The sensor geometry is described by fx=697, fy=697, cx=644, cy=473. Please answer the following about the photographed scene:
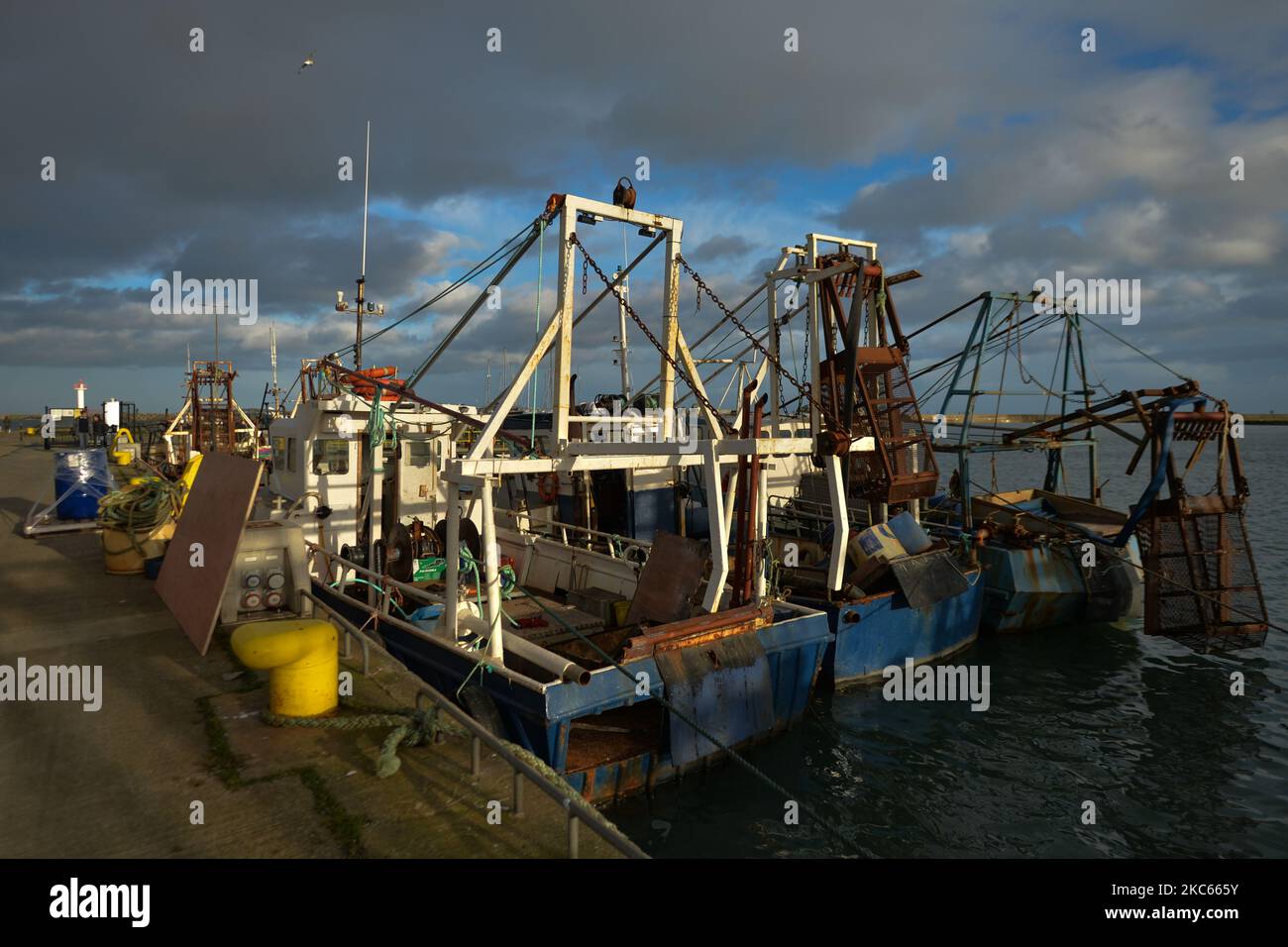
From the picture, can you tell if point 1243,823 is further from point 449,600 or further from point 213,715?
point 213,715

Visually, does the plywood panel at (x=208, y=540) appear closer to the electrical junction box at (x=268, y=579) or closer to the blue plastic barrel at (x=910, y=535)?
the electrical junction box at (x=268, y=579)

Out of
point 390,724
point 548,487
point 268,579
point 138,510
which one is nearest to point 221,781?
point 390,724

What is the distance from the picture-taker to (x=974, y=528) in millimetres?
17312

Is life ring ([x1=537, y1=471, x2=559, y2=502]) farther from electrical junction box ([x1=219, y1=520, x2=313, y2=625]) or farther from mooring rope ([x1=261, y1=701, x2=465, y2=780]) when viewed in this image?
mooring rope ([x1=261, y1=701, x2=465, y2=780])

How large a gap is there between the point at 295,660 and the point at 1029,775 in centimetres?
979

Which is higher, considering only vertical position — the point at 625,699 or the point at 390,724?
the point at 390,724

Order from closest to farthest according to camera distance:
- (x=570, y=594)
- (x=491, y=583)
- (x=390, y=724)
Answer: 1. (x=390, y=724)
2. (x=491, y=583)
3. (x=570, y=594)

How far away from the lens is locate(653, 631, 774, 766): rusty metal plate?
8406 mm

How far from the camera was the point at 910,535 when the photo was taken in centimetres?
1384

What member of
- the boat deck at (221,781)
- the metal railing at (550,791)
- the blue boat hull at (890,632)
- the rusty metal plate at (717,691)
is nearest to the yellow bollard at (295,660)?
the boat deck at (221,781)

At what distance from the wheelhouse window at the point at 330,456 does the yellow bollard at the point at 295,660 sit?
7.27 meters

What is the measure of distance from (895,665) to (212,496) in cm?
1188

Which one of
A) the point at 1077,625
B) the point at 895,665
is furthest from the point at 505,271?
Answer: the point at 1077,625

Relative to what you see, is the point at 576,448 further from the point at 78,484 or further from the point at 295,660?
the point at 78,484
